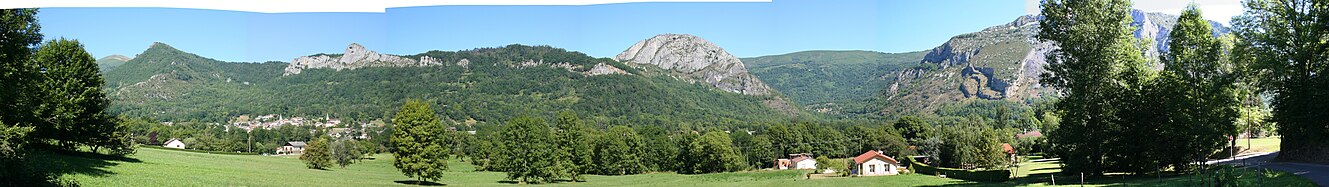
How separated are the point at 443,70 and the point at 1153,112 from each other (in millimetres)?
126580

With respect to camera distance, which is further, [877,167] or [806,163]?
[806,163]

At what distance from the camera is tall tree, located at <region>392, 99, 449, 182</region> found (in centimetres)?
2130

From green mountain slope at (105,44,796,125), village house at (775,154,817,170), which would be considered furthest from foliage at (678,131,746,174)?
green mountain slope at (105,44,796,125)

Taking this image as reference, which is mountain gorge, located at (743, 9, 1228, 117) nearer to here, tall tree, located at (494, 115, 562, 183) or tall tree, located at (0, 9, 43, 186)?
tall tree, located at (494, 115, 562, 183)

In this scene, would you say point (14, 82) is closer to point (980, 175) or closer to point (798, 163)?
point (980, 175)

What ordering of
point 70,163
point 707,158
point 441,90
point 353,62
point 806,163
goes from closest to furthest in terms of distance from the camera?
point 70,163, point 707,158, point 806,163, point 353,62, point 441,90

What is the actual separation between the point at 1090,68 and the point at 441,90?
110854 mm

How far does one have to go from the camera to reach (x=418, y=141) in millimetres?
21703

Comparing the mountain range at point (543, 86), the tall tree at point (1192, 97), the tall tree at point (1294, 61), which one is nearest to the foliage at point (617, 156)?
the mountain range at point (543, 86)

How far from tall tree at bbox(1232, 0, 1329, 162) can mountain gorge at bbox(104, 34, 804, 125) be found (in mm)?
57046

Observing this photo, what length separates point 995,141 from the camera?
28.9m

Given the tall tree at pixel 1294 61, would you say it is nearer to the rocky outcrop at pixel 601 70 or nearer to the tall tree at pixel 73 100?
the tall tree at pixel 73 100

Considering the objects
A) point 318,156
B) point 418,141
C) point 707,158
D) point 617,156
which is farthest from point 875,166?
point 318,156

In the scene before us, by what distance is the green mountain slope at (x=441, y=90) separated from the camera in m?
96.1
